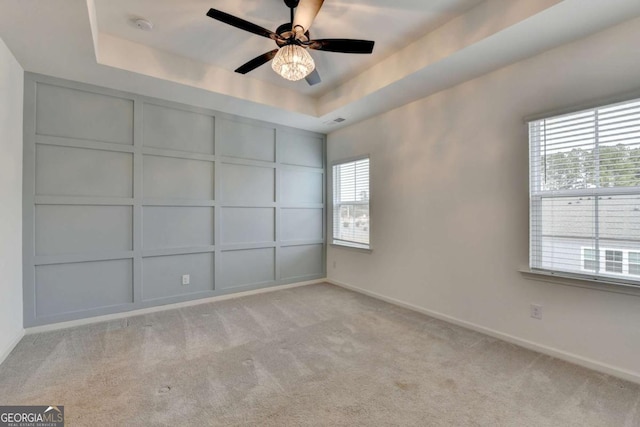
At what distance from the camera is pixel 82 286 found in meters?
3.04

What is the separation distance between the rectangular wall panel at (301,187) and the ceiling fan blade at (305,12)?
2626mm

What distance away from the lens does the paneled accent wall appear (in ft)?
9.41

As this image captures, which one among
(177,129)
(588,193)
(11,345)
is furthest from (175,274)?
(588,193)

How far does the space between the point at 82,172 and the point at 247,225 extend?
199 cm

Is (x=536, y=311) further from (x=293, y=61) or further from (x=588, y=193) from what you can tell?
(x=293, y=61)

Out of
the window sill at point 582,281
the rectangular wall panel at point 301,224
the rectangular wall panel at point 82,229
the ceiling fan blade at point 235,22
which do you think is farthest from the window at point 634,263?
the rectangular wall panel at point 82,229

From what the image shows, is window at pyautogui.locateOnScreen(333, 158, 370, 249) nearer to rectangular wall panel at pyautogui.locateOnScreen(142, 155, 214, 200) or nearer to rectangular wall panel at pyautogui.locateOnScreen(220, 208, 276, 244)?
rectangular wall panel at pyautogui.locateOnScreen(220, 208, 276, 244)

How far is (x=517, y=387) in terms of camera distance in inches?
77.6

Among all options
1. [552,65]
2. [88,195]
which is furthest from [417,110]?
[88,195]

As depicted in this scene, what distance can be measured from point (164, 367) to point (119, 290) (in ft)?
4.99

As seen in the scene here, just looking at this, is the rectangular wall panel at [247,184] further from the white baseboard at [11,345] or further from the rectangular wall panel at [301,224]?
the white baseboard at [11,345]

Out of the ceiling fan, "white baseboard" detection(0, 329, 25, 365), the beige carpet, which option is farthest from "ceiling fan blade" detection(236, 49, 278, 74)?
"white baseboard" detection(0, 329, 25, 365)

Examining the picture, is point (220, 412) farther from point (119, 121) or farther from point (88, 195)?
point (119, 121)

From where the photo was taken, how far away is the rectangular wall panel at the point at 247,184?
398cm
